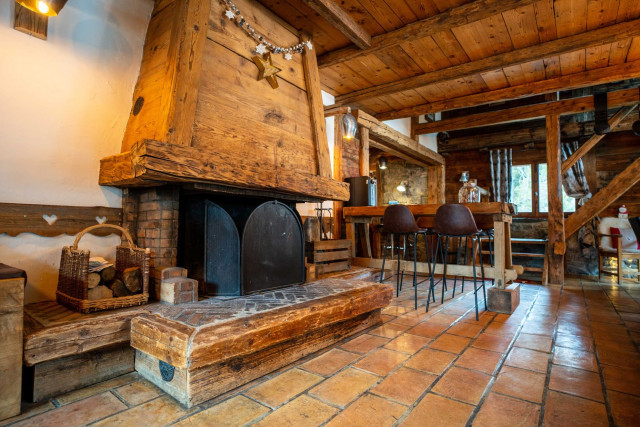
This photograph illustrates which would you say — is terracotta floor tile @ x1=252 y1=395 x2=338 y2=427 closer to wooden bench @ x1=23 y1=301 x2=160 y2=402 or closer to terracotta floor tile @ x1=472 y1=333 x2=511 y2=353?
wooden bench @ x1=23 y1=301 x2=160 y2=402

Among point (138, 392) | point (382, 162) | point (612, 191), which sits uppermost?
point (382, 162)

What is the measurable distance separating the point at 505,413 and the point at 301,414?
3.06ft

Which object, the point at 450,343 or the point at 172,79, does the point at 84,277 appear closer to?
the point at 172,79

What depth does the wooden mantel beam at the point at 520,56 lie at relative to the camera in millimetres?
3102

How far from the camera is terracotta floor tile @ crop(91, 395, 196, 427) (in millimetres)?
1417

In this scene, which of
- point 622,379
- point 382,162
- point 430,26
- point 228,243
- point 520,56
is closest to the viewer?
point 622,379

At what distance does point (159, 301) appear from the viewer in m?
2.13

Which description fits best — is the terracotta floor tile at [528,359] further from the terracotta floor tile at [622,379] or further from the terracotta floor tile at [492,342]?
the terracotta floor tile at [622,379]

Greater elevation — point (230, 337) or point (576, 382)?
point (230, 337)

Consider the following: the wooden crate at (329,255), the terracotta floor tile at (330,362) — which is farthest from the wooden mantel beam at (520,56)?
the terracotta floor tile at (330,362)

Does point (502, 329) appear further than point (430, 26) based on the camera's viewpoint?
No

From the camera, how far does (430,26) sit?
2963 mm

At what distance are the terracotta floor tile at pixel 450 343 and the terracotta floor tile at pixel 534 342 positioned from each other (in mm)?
371

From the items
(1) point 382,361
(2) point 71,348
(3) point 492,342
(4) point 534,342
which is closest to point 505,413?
(1) point 382,361
